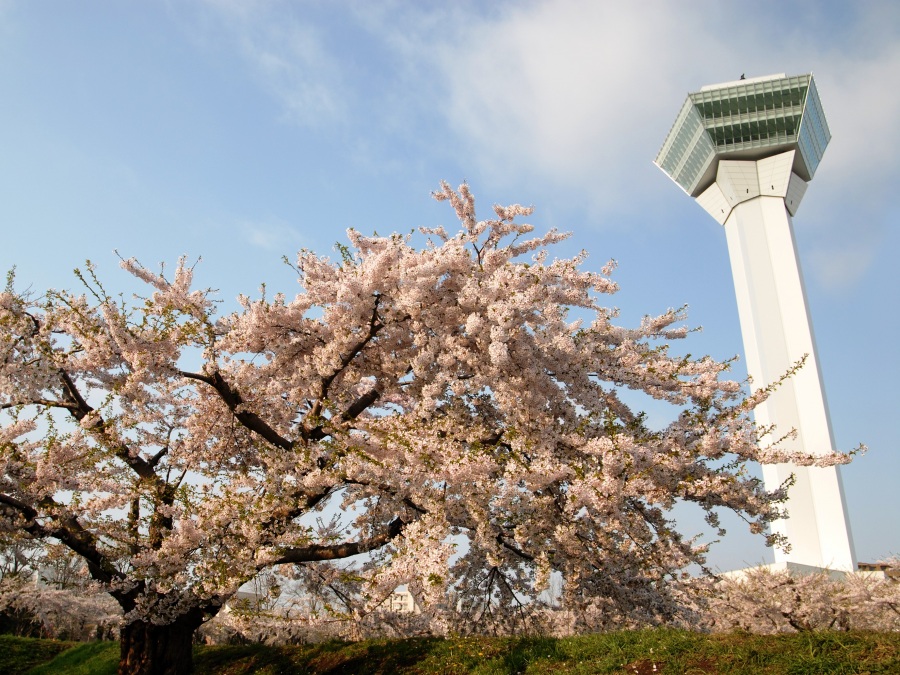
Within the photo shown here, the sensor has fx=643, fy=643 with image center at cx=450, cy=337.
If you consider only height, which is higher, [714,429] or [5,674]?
[714,429]

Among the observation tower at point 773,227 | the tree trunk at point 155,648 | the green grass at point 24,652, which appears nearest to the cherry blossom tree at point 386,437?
the tree trunk at point 155,648

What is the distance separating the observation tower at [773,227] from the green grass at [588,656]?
5113 cm

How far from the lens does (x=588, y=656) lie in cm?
874

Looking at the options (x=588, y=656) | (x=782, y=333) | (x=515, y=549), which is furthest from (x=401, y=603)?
(x=782, y=333)

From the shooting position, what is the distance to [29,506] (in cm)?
994

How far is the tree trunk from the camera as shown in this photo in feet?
35.6

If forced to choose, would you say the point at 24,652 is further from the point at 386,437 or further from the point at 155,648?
the point at 386,437

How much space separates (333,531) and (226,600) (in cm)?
234

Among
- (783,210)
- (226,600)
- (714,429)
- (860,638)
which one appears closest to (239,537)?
(226,600)

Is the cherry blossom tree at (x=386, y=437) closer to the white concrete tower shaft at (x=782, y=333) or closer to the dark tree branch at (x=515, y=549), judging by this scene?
the dark tree branch at (x=515, y=549)

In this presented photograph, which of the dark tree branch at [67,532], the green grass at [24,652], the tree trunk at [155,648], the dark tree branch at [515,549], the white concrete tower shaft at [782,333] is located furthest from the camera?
the white concrete tower shaft at [782,333]

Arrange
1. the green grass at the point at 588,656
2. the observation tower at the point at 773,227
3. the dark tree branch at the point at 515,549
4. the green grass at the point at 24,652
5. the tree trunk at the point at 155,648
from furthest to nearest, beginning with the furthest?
the observation tower at the point at 773,227 → the green grass at the point at 24,652 → the dark tree branch at the point at 515,549 → the tree trunk at the point at 155,648 → the green grass at the point at 588,656

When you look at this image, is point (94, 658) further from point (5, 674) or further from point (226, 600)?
point (226, 600)

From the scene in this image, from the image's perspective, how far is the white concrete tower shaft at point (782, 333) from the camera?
53312 millimetres
